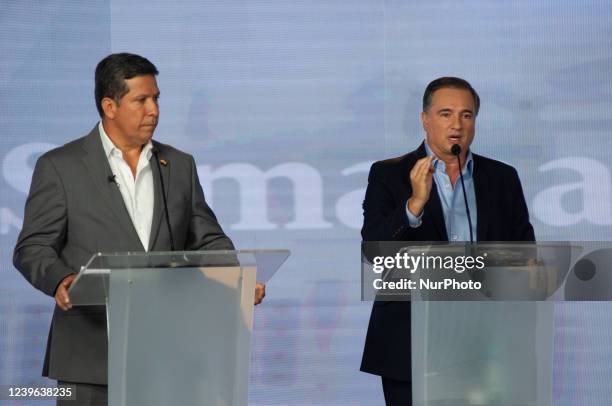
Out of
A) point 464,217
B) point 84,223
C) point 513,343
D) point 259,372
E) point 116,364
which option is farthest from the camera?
point 259,372

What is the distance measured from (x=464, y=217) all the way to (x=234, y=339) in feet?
3.88

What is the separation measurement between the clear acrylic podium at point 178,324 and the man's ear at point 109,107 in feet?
2.43

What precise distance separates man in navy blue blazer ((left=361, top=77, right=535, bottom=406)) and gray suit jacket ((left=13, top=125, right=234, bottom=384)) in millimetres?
728

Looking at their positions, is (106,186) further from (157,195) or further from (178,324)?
(178,324)

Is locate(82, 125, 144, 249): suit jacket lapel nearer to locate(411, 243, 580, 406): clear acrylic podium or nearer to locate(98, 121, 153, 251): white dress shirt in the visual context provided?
locate(98, 121, 153, 251): white dress shirt

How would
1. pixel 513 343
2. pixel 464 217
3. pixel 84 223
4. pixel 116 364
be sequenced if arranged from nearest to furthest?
pixel 116 364 < pixel 513 343 < pixel 84 223 < pixel 464 217

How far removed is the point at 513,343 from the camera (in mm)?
3207

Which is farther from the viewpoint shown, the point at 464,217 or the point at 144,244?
the point at 464,217

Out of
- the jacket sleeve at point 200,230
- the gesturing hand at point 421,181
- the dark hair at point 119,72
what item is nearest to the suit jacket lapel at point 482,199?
the gesturing hand at point 421,181

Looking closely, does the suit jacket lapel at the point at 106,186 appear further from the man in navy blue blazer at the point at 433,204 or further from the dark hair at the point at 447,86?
the dark hair at the point at 447,86

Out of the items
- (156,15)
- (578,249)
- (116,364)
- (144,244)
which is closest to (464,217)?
(578,249)

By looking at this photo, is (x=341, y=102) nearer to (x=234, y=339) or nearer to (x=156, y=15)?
(x=156, y=15)

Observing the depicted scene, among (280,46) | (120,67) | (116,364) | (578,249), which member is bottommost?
(116,364)

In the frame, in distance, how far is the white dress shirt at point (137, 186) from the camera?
3475mm
